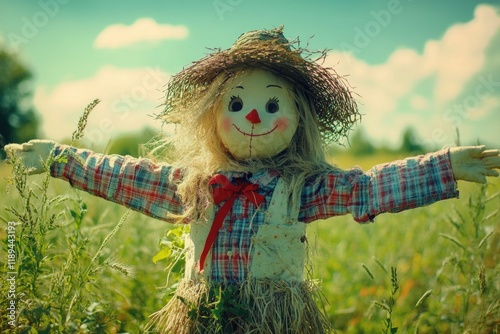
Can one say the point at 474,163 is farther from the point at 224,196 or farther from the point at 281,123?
the point at 224,196

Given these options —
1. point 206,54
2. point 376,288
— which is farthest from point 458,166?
point 376,288

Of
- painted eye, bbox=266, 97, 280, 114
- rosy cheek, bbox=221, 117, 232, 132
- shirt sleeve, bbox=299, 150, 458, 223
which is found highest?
painted eye, bbox=266, 97, 280, 114

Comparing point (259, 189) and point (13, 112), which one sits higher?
point (13, 112)

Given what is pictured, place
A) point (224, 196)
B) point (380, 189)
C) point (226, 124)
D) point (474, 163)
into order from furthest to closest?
point (226, 124) → point (224, 196) → point (380, 189) → point (474, 163)

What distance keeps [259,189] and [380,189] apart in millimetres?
572

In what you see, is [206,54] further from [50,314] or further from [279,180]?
[50,314]

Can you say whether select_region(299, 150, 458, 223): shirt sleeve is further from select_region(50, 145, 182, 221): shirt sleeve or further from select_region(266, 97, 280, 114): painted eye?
select_region(50, 145, 182, 221): shirt sleeve

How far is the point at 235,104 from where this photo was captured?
298cm

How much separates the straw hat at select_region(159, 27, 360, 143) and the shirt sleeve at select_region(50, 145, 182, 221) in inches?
14.7

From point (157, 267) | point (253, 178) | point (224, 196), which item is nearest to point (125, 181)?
point (224, 196)

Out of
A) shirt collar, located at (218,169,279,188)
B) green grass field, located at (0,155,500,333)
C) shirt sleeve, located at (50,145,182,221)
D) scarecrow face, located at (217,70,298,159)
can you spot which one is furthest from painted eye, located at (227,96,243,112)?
green grass field, located at (0,155,500,333)

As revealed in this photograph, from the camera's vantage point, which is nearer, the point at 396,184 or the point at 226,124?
the point at 396,184

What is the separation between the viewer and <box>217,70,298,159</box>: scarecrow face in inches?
114

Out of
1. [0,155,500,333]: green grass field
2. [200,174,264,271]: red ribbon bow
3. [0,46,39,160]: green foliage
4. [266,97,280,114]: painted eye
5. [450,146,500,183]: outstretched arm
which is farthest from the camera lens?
[0,46,39,160]: green foliage
